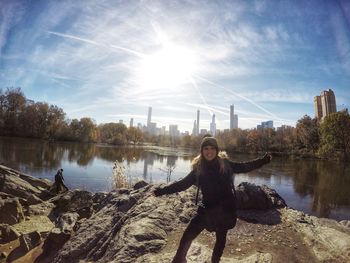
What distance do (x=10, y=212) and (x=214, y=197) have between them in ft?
29.3

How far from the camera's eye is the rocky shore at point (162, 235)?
5.19 meters

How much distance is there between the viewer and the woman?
377 centimetres

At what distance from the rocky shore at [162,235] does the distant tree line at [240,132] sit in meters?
53.6

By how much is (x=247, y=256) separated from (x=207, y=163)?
8.67 feet

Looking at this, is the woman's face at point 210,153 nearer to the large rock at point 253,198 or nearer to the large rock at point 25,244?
the large rock at point 253,198

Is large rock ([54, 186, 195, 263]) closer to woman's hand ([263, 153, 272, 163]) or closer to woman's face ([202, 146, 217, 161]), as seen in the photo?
woman's face ([202, 146, 217, 161])

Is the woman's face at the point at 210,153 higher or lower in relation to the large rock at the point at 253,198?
higher

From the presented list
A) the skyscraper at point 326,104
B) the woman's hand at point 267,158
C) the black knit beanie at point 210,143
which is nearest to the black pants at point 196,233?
the black knit beanie at point 210,143

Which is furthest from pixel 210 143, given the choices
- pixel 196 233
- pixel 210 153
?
pixel 196 233

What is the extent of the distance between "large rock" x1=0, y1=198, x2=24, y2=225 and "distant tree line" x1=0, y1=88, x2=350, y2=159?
55.6m

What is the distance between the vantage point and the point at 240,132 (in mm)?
104500

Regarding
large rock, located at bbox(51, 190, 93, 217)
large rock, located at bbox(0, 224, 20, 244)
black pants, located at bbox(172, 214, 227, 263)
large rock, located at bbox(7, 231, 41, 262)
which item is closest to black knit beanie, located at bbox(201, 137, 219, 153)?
black pants, located at bbox(172, 214, 227, 263)

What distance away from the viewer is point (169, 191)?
4199mm

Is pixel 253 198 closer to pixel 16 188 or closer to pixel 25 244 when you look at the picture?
pixel 25 244
